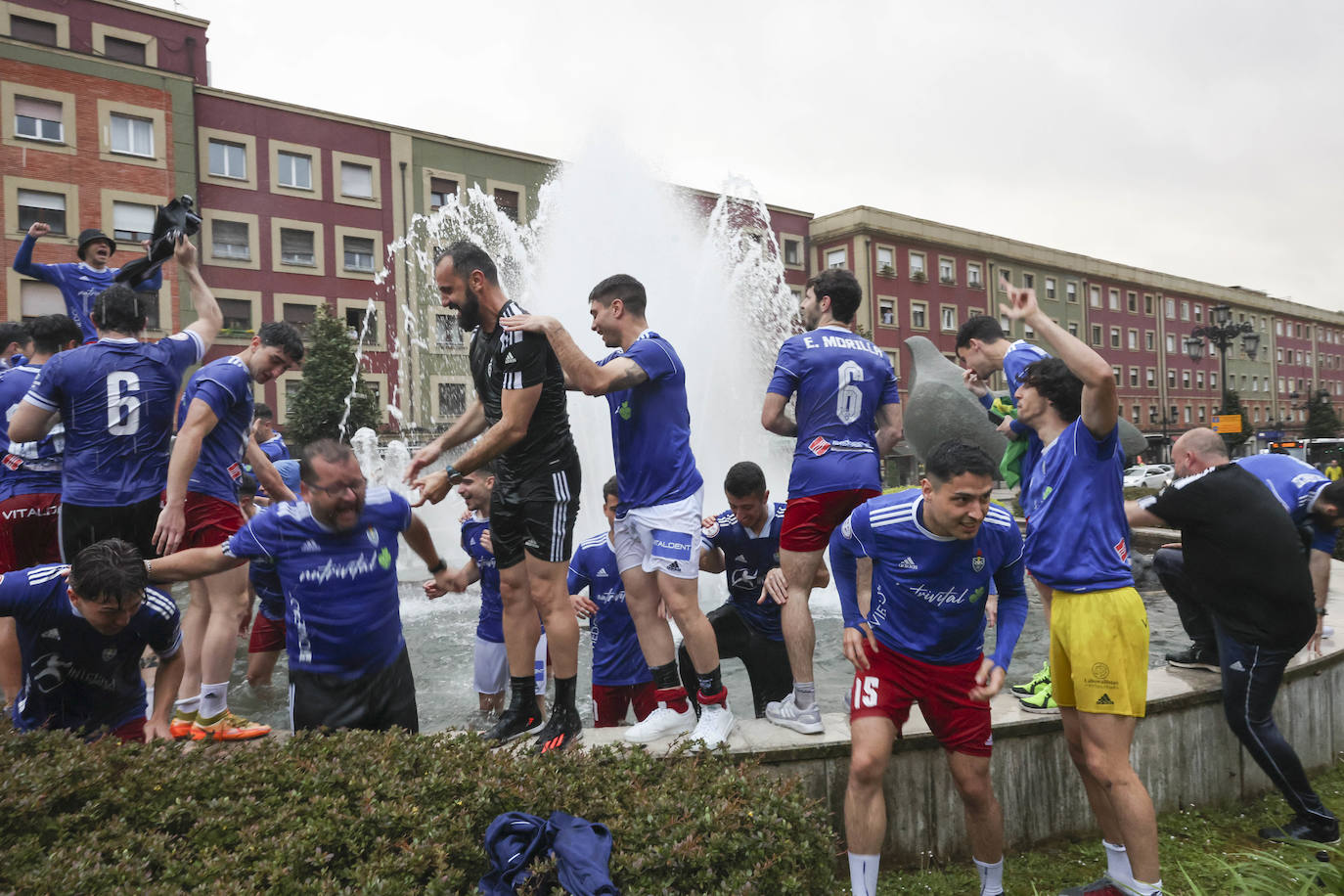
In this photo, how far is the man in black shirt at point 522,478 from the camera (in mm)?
3785

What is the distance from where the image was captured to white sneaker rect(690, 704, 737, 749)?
3609 mm

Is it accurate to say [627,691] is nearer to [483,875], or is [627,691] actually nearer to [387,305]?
[483,875]

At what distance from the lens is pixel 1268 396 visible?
80000mm

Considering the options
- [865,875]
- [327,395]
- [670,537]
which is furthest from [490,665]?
[327,395]

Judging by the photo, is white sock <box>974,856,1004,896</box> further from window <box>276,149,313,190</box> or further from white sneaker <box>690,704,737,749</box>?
window <box>276,149,313,190</box>

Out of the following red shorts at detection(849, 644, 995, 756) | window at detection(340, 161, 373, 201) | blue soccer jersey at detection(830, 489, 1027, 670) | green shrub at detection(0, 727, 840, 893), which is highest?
window at detection(340, 161, 373, 201)

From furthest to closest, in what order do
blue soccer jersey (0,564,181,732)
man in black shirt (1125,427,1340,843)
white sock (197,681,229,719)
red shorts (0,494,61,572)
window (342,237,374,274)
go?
1. window (342,237,374,274)
2. red shorts (0,494,61,572)
3. white sock (197,681,229,719)
4. man in black shirt (1125,427,1340,843)
5. blue soccer jersey (0,564,181,732)

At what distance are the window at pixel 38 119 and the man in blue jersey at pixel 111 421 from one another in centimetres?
3105

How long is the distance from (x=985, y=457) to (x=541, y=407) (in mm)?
2021

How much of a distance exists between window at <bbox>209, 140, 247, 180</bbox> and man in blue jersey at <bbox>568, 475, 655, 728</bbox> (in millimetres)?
33156

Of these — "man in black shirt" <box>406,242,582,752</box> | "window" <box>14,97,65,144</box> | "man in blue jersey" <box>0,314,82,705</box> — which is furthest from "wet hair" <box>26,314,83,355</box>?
"window" <box>14,97,65,144</box>

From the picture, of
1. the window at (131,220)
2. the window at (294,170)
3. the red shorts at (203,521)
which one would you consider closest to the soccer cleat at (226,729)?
Answer: the red shorts at (203,521)

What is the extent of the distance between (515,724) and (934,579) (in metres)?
2.09

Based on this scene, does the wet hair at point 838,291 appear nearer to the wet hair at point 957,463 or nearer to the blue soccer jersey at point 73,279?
the wet hair at point 957,463
